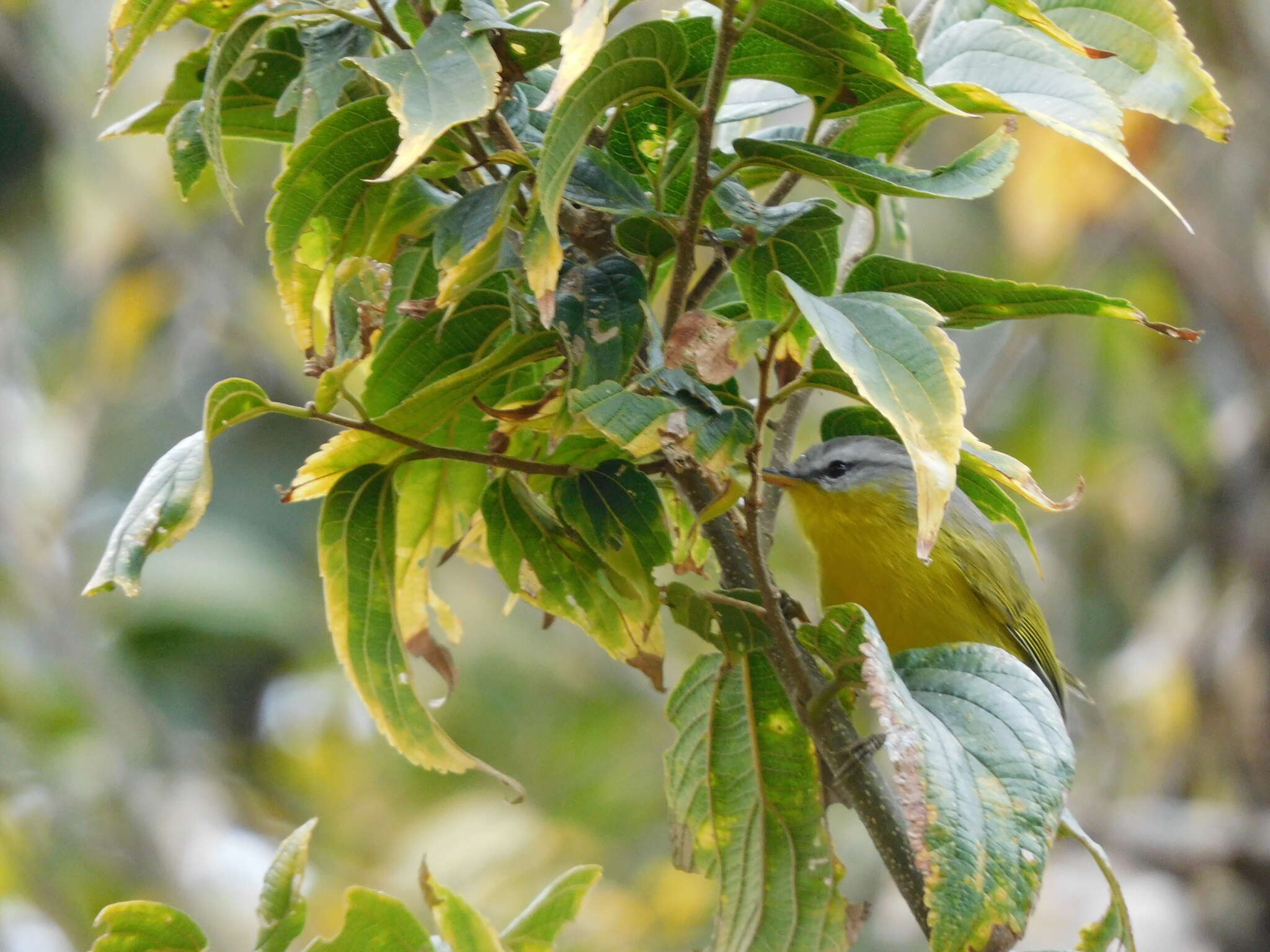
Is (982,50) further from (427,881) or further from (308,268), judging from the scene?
(427,881)

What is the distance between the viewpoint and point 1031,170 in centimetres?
592

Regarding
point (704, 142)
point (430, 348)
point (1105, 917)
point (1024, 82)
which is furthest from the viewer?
point (1105, 917)

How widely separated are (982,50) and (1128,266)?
6861 mm

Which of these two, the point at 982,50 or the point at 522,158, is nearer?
the point at 522,158

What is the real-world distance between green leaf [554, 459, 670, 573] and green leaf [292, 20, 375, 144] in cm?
45

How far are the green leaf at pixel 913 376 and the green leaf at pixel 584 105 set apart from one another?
0.21 metres

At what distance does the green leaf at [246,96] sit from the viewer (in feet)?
4.83

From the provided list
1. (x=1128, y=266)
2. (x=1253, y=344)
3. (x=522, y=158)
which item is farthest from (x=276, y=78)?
(x=1128, y=266)

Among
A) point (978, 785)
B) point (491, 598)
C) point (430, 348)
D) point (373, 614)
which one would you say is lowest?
point (491, 598)

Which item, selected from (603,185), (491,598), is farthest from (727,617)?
(491,598)

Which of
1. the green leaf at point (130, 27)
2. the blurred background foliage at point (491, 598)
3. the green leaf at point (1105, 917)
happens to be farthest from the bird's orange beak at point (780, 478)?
the blurred background foliage at point (491, 598)

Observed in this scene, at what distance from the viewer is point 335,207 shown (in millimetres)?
1390

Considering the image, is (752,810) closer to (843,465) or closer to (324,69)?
(324,69)

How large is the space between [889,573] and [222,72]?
191 centimetres
